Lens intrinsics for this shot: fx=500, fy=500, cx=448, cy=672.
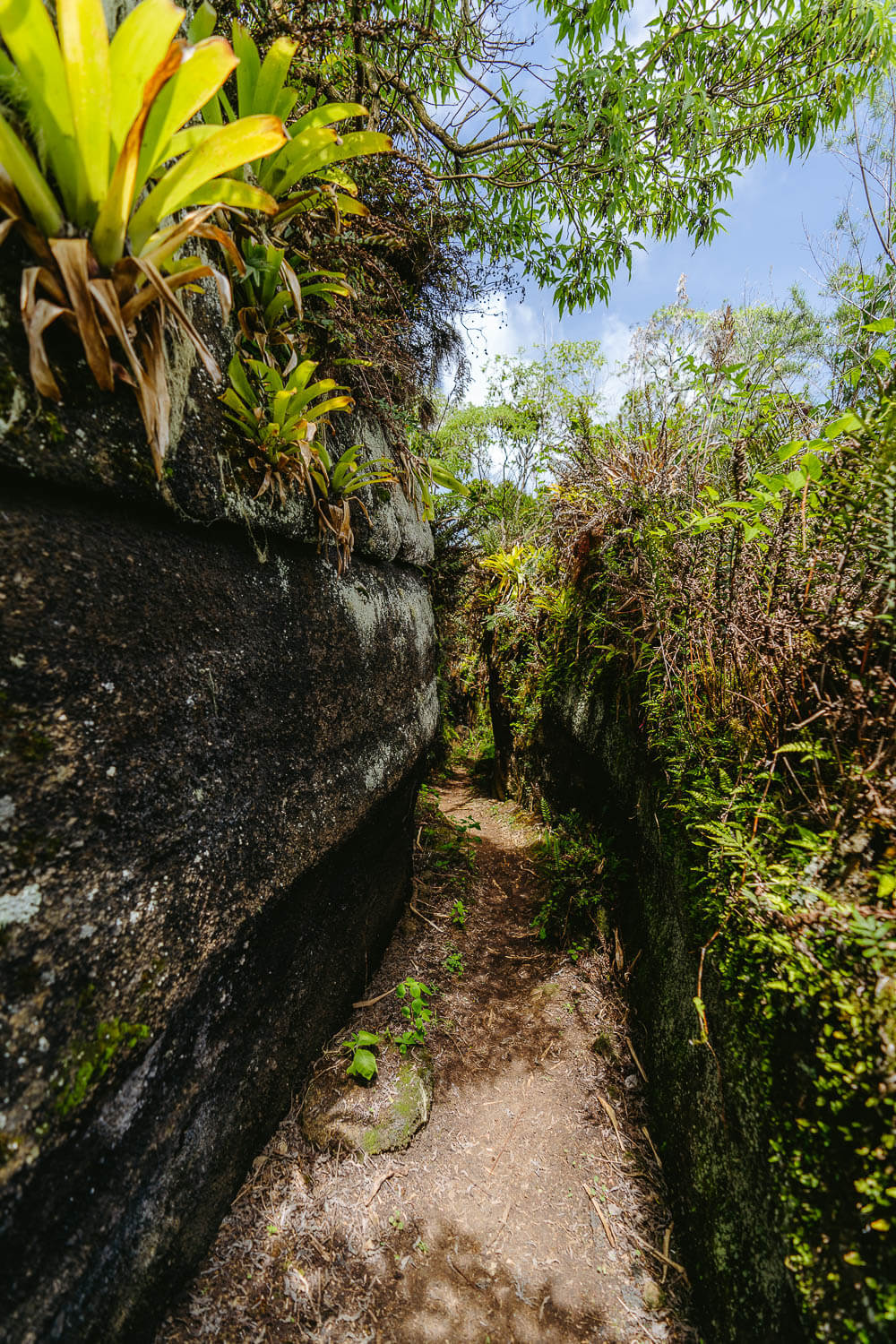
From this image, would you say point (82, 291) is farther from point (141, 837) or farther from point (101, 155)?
point (141, 837)

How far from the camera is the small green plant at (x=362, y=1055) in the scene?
233cm

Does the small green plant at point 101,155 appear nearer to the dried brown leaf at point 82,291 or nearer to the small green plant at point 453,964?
the dried brown leaf at point 82,291

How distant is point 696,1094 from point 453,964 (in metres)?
1.71

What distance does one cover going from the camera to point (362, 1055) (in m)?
2.37

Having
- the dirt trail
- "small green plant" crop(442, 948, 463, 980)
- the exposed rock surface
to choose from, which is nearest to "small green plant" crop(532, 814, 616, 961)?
the dirt trail

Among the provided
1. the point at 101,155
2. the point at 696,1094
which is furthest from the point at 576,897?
the point at 101,155

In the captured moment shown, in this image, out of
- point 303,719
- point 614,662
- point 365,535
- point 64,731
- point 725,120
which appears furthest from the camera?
point 614,662

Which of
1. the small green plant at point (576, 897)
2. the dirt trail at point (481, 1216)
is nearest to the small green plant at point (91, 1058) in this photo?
the dirt trail at point (481, 1216)

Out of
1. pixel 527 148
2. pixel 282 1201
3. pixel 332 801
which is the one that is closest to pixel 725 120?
pixel 527 148

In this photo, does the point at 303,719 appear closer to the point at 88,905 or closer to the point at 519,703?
the point at 88,905

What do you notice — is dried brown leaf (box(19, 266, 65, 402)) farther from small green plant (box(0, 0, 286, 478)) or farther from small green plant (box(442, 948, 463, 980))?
small green plant (box(442, 948, 463, 980))

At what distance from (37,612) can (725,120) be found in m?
4.73

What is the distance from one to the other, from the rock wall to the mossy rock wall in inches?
62.2

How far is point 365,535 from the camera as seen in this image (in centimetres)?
279
